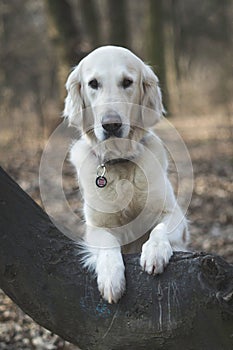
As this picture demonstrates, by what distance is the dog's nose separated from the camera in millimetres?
3115

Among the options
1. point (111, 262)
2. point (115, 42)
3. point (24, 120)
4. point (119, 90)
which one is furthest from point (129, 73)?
point (115, 42)

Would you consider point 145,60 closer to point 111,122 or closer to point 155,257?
point 111,122

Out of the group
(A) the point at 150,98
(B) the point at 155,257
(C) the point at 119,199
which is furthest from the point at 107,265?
(A) the point at 150,98

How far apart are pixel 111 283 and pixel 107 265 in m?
0.16

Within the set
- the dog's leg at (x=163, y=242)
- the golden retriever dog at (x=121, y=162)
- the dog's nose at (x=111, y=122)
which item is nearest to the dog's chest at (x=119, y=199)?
the golden retriever dog at (x=121, y=162)

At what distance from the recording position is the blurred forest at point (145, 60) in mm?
6516

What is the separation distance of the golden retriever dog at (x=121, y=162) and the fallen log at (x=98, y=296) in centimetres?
46

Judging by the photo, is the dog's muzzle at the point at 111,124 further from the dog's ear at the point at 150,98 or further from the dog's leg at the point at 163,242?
the dog's leg at the point at 163,242

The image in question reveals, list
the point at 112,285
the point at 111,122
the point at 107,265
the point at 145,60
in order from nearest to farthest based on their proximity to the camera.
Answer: the point at 112,285 < the point at 107,265 < the point at 111,122 < the point at 145,60

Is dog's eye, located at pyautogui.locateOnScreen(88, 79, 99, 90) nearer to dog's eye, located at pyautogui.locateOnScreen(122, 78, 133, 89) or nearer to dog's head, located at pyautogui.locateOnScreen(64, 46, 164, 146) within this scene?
dog's head, located at pyautogui.locateOnScreen(64, 46, 164, 146)

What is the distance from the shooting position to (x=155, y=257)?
8.02 ft

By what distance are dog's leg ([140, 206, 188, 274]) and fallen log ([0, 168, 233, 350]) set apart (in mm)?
45

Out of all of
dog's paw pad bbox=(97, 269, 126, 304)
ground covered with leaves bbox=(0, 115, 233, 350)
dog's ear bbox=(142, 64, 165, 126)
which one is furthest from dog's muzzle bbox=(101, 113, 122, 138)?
ground covered with leaves bbox=(0, 115, 233, 350)

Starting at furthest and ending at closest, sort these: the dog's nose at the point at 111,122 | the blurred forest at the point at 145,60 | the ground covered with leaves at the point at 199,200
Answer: the blurred forest at the point at 145,60 → the ground covered with leaves at the point at 199,200 → the dog's nose at the point at 111,122
